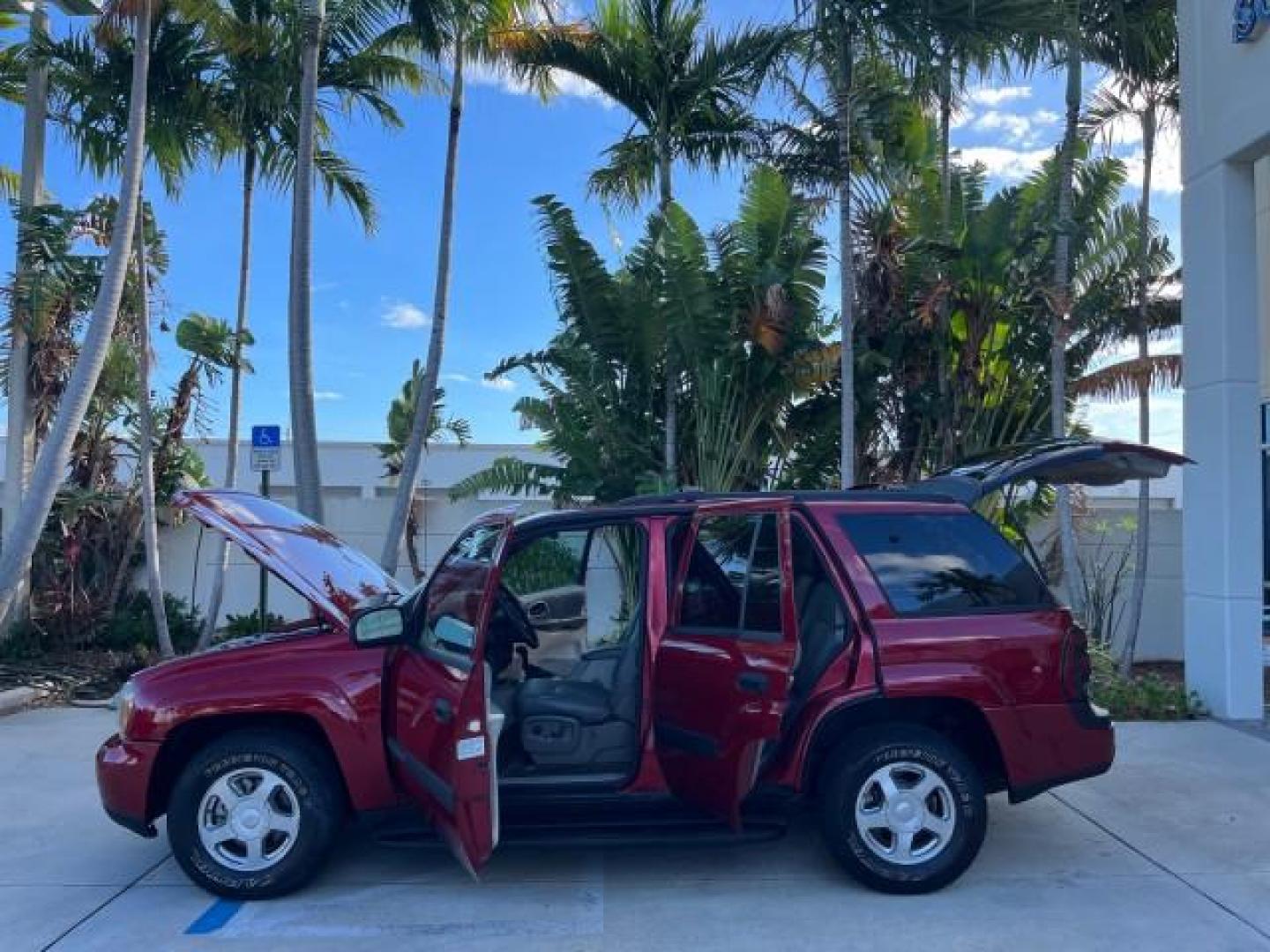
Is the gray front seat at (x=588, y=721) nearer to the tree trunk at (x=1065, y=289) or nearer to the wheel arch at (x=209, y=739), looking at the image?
the wheel arch at (x=209, y=739)

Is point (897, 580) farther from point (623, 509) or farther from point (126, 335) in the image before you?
point (126, 335)

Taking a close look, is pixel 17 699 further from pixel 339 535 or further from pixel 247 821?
pixel 247 821

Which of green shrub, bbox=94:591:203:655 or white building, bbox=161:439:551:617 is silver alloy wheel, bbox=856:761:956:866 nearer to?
white building, bbox=161:439:551:617

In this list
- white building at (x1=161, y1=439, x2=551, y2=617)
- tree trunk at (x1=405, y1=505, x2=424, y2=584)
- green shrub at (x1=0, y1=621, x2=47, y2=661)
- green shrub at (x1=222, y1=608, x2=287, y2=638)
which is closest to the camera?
green shrub at (x1=0, y1=621, x2=47, y2=661)

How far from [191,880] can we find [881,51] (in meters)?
8.97

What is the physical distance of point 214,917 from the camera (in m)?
4.82

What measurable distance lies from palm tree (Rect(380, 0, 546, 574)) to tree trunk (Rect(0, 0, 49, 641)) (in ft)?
12.3

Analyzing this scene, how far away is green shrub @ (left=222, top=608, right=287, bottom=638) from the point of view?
12406 millimetres

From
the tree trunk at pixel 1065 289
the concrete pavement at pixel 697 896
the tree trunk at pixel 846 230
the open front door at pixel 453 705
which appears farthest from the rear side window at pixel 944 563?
the tree trunk at pixel 1065 289

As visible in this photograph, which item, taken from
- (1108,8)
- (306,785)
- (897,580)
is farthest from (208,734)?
(1108,8)

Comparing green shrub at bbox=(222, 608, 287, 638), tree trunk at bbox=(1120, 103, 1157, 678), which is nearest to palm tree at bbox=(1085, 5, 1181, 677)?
tree trunk at bbox=(1120, 103, 1157, 678)

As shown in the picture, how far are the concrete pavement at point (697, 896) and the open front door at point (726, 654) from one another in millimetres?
566

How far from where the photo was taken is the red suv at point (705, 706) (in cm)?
494

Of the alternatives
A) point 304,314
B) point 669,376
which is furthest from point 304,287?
point 669,376
